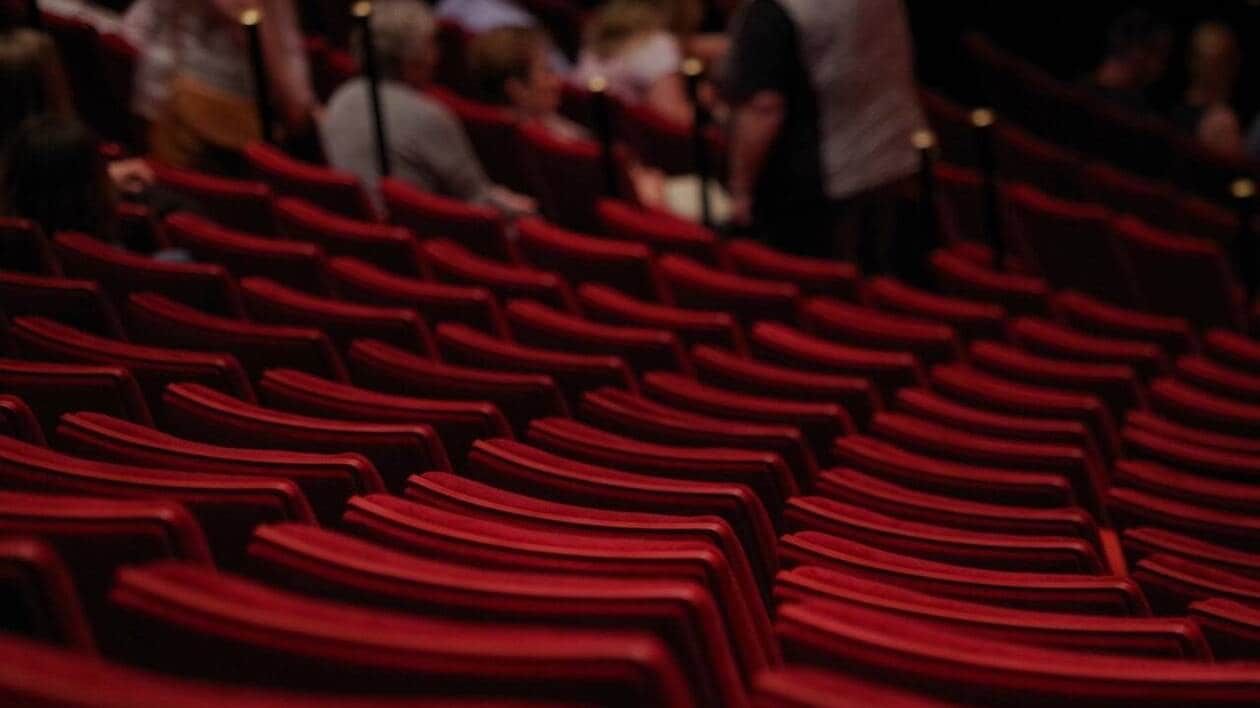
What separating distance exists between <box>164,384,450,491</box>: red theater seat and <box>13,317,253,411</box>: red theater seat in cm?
7

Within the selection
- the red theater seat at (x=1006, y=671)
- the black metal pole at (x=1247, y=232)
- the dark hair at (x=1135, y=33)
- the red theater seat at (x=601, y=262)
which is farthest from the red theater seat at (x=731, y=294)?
the dark hair at (x=1135, y=33)

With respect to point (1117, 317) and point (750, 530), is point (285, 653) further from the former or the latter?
point (1117, 317)

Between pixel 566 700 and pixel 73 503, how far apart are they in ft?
0.67

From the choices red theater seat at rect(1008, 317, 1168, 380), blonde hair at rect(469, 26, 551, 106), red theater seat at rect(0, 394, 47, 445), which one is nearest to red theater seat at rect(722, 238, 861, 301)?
red theater seat at rect(1008, 317, 1168, 380)

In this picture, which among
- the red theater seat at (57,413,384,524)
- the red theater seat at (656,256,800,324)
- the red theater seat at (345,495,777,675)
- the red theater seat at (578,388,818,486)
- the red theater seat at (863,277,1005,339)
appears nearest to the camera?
the red theater seat at (345,495,777,675)

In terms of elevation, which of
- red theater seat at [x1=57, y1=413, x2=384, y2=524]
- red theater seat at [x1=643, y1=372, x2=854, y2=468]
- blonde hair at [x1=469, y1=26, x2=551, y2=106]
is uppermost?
blonde hair at [x1=469, y1=26, x2=551, y2=106]

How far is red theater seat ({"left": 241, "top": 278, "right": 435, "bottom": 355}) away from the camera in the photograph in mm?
1023

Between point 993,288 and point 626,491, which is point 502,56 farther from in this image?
point 626,491

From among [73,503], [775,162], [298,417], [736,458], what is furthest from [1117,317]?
[73,503]

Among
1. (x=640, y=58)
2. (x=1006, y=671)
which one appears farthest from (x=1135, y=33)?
(x=1006, y=671)

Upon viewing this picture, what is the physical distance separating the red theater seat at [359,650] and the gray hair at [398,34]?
1183 mm

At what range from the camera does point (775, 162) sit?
68.1 inches

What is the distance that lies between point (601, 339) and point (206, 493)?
1.62ft

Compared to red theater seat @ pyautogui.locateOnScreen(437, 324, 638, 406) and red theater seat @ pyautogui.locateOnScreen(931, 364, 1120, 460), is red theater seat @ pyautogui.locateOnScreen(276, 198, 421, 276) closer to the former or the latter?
red theater seat @ pyautogui.locateOnScreen(437, 324, 638, 406)
